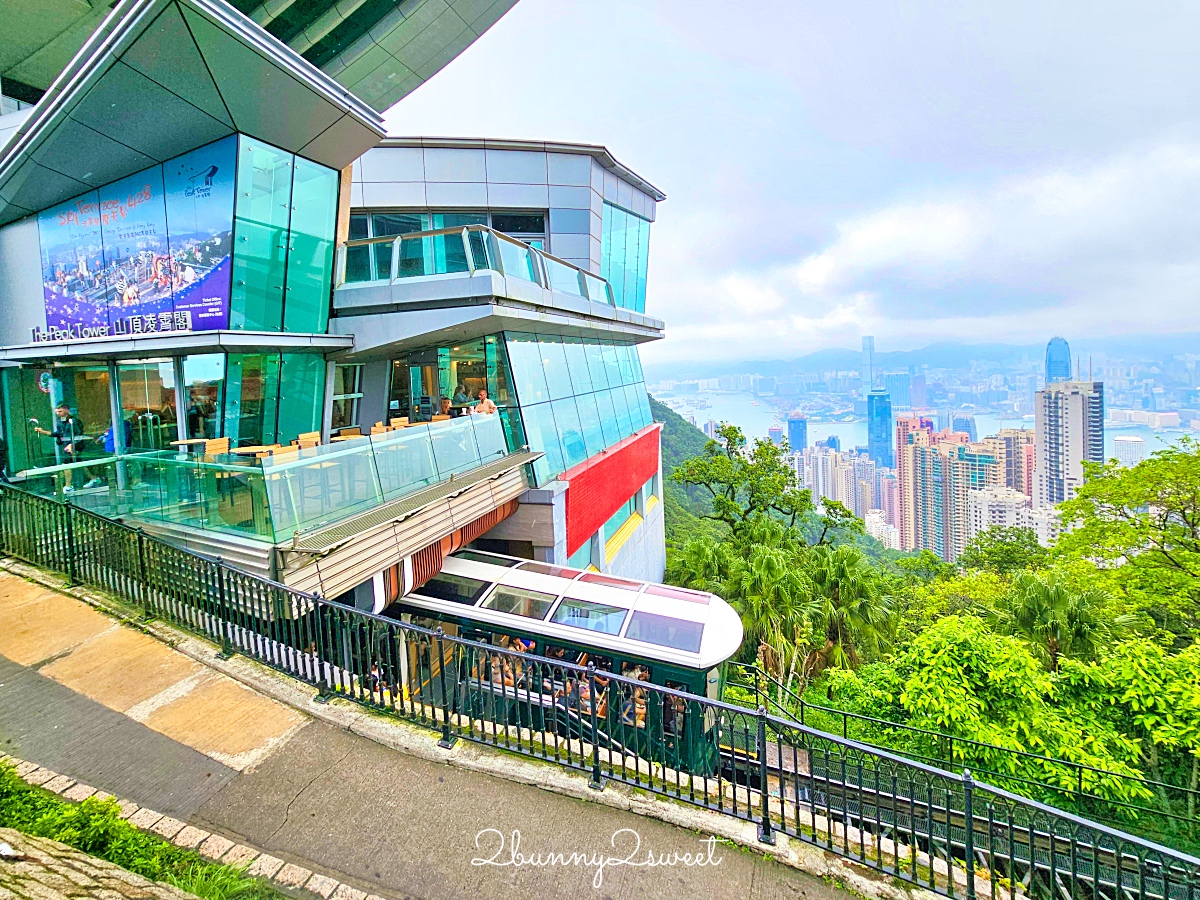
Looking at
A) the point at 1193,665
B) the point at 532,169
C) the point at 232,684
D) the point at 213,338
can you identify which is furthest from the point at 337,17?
the point at 1193,665

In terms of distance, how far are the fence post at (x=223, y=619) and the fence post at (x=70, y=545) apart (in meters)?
3.28

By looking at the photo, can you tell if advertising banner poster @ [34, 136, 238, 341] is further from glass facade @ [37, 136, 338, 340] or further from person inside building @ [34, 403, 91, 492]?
person inside building @ [34, 403, 91, 492]

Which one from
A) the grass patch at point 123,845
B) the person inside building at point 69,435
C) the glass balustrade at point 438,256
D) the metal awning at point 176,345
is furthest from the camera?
the person inside building at point 69,435

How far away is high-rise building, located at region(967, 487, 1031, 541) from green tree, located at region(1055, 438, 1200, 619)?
4524 centimetres

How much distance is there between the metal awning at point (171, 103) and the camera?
875cm

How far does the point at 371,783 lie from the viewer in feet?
14.0

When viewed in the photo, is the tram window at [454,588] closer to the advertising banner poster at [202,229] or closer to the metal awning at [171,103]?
the advertising banner poster at [202,229]

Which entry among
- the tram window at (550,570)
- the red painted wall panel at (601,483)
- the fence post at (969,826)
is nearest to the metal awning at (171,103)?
the red painted wall panel at (601,483)

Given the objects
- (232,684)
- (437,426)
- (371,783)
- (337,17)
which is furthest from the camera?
(337,17)

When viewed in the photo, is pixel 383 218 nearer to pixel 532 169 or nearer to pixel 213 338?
pixel 532 169

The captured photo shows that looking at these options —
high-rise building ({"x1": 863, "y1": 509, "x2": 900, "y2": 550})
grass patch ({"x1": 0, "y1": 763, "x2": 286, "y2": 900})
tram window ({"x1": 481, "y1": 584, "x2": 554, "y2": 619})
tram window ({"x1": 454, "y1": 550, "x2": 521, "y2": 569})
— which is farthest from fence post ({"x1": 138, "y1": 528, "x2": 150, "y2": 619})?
high-rise building ({"x1": 863, "y1": 509, "x2": 900, "y2": 550})

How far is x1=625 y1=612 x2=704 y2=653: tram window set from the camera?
25.8 ft

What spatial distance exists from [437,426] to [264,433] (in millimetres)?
5261

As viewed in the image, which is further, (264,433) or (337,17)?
(337,17)
